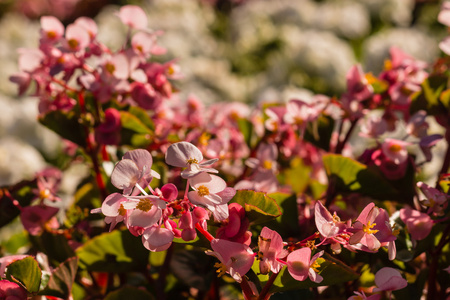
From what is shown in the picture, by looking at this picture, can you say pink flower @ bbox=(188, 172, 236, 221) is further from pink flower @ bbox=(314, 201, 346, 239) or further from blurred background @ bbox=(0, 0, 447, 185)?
blurred background @ bbox=(0, 0, 447, 185)

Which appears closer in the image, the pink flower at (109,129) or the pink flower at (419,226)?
the pink flower at (419,226)

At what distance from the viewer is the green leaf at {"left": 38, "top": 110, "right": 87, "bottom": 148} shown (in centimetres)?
52

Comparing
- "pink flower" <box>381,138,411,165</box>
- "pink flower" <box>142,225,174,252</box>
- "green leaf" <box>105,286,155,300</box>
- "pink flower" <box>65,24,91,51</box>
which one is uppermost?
"pink flower" <box>65,24,91,51</box>

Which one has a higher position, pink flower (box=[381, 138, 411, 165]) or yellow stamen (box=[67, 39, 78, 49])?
yellow stamen (box=[67, 39, 78, 49])

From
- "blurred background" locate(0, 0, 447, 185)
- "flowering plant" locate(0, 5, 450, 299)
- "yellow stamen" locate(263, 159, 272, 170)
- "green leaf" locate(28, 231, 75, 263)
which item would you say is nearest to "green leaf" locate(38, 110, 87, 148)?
"flowering plant" locate(0, 5, 450, 299)

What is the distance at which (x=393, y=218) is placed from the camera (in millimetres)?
439

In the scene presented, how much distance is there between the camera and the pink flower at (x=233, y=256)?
0.33 meters

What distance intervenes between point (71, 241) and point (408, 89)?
40 centimetres

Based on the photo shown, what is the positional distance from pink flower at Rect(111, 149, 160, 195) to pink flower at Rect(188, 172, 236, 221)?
3cm

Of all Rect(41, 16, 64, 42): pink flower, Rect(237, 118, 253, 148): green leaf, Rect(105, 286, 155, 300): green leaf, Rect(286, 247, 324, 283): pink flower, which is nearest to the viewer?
Rect(286, 247, 324, 283): pink flower

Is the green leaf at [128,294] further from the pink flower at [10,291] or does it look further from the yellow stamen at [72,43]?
the yellow stamen at [72,43]

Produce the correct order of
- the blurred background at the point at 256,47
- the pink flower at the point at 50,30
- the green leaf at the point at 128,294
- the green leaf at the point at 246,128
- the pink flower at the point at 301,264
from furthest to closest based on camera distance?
the blurred background at the point at 256,47
the green leaf at the point at 246,128
the pink flower at the point at 50,30
the green leaf at the point at 128,294
the pink flower at the point at 301,264

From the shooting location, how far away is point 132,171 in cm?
34

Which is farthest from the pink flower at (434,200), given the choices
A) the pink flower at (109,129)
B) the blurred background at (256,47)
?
the blurred background at (256,47)
